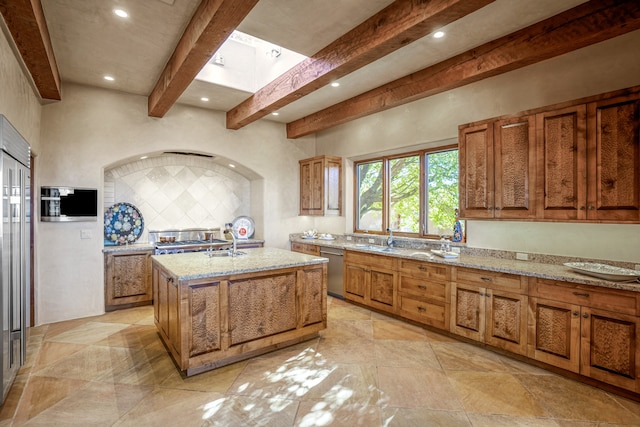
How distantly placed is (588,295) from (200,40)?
3.67 m

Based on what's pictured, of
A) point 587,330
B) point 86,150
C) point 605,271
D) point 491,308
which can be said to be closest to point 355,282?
point 491,308

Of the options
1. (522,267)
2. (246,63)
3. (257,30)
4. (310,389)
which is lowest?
(310,389)

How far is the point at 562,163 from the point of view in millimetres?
2783

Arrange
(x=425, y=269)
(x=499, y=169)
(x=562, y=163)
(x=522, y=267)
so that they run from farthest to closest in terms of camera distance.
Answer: (x=425, y=269) < (x=499, y=169) < (x=522, y=267) < (x=562, y=163)

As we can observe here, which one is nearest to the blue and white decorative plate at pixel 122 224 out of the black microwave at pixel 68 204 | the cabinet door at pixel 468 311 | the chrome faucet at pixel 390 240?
the black microwave at pixel 68 204

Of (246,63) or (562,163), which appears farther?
(246,63)

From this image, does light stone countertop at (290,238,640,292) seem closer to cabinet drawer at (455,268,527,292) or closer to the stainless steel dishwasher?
cabinet drawer at (455,268,527,292)

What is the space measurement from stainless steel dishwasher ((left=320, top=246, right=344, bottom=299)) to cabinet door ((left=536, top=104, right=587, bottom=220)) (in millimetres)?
2697

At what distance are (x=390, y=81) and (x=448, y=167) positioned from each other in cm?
138

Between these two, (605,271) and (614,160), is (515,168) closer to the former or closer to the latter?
(614,160)

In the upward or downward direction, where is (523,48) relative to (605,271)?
upward

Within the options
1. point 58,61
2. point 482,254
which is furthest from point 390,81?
point 58,61

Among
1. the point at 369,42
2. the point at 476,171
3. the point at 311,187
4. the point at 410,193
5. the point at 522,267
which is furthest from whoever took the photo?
the point at 311,187

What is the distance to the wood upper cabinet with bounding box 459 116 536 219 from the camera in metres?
3.00
